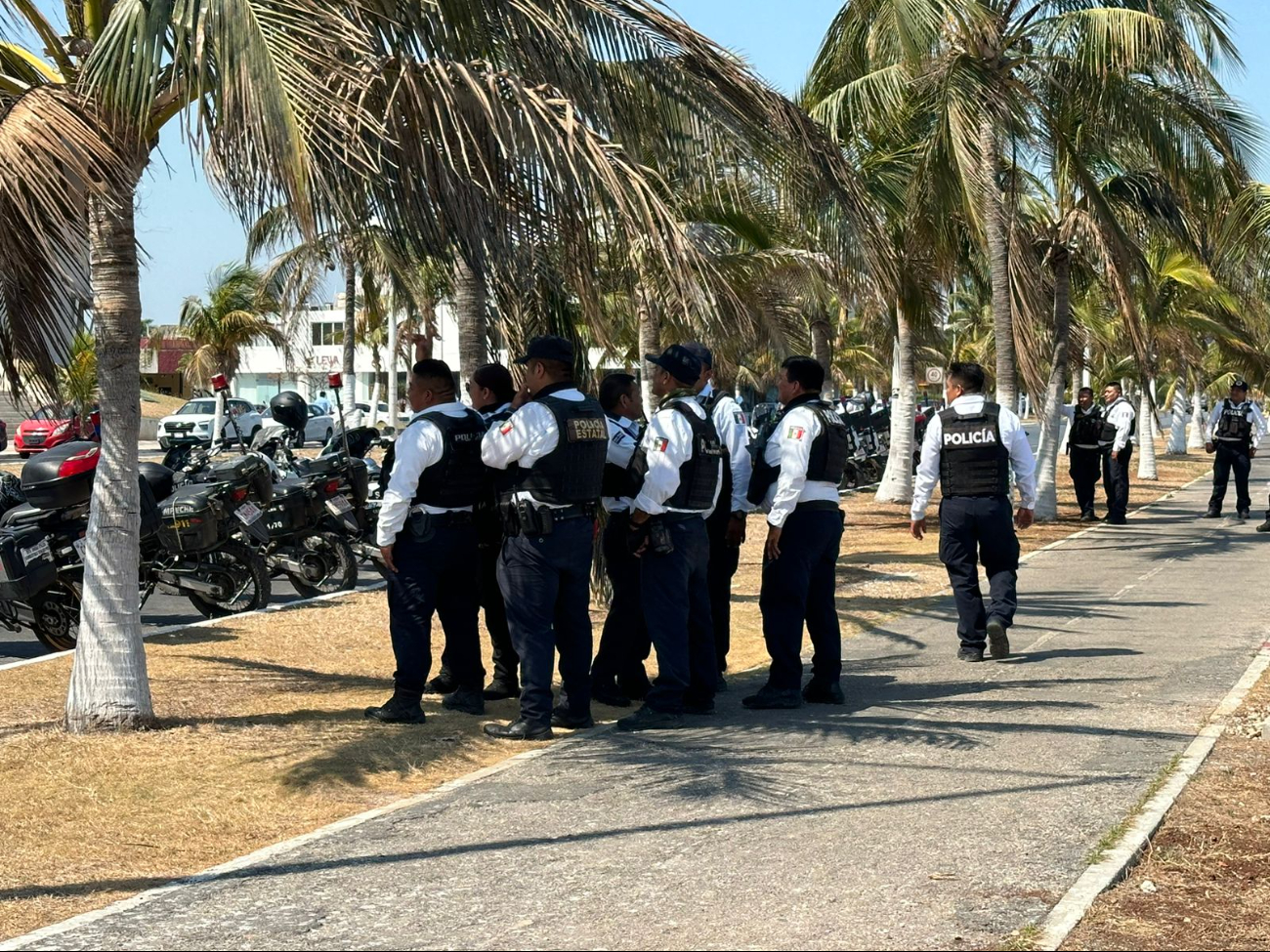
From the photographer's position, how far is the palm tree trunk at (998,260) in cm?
1753

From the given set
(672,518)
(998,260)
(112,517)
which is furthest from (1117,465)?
(112,517)

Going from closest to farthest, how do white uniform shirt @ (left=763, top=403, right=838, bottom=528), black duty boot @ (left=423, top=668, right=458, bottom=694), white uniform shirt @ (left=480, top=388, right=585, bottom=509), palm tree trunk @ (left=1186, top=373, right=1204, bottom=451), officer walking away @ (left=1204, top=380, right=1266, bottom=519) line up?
1. white uniform shirt @ (left=480, top=388, right=585, bottom=509)
2. white uniform shirt @ (left=763, top=403, right=838, bottom=528)
3. black duty boot @ (left=423, top=668, right=458, bottom=694)
4. officer walking away @ (left=1204, top=380, right=1266, bottom=519)
5. palm tree trunk @ (left=1186, top=373, right=1204, bottom=451)

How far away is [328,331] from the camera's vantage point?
8112 cm

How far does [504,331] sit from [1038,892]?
6643 millimetres

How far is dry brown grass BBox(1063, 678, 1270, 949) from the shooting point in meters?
4.66

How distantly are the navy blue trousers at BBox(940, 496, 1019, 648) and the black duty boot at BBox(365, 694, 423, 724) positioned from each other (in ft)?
12.2

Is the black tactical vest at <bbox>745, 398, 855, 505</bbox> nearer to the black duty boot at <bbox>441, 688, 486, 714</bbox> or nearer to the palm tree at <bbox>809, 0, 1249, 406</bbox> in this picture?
the black duty boot at <bbox>441, 688, 486, 714</bbox>

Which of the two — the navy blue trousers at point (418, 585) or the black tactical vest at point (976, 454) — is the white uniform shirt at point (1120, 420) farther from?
the navy blue trousers at point (418, 585)

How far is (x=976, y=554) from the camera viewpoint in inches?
391

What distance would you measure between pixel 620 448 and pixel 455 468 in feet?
3.05

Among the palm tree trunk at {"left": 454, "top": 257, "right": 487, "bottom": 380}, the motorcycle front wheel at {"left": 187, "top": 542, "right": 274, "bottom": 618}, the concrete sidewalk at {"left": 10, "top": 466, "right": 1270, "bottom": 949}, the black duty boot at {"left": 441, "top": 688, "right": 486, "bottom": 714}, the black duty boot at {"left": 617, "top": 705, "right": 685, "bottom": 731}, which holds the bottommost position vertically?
the concrete sidewalk at {"left": 10, "top": 466, "right": 1270, "bottom": 949}

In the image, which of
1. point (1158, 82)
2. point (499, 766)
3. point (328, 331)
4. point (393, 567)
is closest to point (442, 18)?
point (393, 567)

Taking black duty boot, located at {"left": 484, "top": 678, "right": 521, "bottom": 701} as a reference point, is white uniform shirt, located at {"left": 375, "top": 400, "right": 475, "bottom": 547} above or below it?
above

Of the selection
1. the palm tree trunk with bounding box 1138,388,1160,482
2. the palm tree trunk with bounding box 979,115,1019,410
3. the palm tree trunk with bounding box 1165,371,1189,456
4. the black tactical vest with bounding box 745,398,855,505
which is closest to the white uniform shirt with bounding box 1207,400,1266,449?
the palm tree trunk with bounding box 979,115,1019,410
